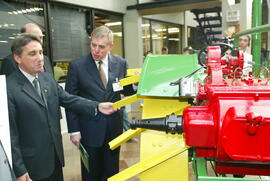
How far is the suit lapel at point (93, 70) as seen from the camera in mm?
2332

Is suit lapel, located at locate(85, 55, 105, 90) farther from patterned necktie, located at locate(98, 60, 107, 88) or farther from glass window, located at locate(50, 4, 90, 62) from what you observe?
glass window, located at locate(50, 4, 90, 62)

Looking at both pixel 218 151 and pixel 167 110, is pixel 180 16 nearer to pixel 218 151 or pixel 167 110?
pixel 167 110

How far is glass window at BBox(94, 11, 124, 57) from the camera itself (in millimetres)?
6887

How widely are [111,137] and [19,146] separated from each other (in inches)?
33.5

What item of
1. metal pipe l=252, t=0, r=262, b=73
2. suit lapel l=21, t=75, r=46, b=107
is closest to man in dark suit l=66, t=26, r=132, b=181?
suit lapel l=21, t=75, r=46, b=107

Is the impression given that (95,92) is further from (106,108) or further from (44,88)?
(44,88)

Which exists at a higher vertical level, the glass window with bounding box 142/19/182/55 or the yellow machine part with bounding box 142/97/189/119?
the glass window with bounding box 142/19/182/55

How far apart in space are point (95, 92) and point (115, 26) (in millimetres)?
5344

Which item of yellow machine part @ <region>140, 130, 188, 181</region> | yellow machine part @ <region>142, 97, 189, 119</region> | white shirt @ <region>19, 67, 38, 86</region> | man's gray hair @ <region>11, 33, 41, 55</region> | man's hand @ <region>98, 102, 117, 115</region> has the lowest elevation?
yellow machine part @ <region>140, 130, 188, 181</region>

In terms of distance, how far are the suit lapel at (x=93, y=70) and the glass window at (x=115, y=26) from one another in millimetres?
4632

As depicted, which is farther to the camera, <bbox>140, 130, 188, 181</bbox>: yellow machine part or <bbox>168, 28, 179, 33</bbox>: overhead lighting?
<bbox>168, 28, 179, 33</bbox>: overhead lighting

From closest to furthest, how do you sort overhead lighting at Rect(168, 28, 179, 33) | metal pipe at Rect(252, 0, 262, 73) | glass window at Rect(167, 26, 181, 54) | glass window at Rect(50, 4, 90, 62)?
metal pipe at Rect(252, 0, 262, 73), glass window at Rect(50, 4, 90, 62), overhead lighting at Rect(168, 28, 179, 33), glass window at Rect(167, 26, 181, 54)

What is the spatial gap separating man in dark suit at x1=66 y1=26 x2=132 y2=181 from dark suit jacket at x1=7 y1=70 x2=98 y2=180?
41 cm

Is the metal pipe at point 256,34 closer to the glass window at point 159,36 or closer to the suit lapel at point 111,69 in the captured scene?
the suit lapel at point 111,69
